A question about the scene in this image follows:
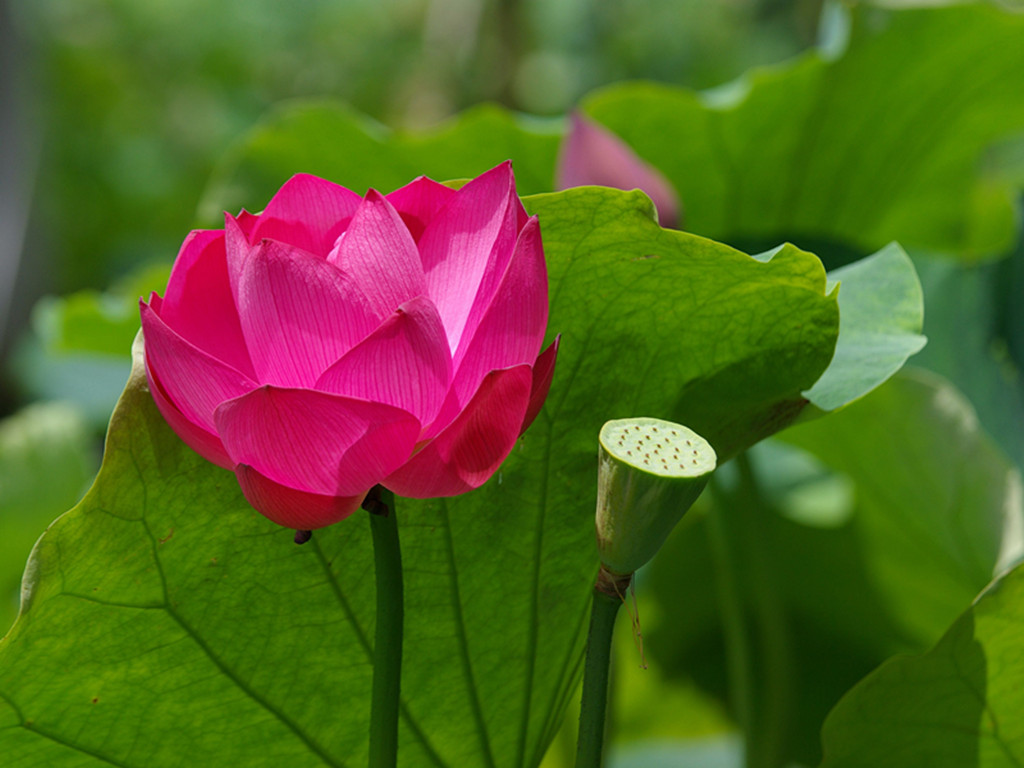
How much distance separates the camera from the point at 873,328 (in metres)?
0.38

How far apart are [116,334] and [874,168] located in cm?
54

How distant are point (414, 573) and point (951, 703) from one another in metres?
0.18

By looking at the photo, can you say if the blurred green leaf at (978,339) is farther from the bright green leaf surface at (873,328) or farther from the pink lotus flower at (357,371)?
the pink lotus flower at (357,371)

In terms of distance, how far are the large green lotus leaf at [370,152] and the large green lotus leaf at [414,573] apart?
0.33 metres

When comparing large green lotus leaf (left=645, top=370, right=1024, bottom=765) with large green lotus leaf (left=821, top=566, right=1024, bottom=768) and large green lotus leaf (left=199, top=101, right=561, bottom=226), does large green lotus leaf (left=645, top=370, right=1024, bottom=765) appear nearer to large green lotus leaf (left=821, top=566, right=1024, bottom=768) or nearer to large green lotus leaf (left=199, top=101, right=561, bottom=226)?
large green lotus leaf (left=821, top=566, right=1024, bottom=768)

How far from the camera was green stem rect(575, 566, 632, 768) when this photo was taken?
252mm

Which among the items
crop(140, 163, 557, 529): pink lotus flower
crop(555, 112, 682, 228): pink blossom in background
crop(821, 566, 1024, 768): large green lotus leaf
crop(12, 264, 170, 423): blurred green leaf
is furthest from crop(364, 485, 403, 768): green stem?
crop(12, 264, 170, 423): blurred green leaf

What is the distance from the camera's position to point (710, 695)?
2.60 feet

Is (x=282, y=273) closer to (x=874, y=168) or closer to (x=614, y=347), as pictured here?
(x=614, y=347)

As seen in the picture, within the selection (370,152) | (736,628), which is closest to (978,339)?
(736,628)

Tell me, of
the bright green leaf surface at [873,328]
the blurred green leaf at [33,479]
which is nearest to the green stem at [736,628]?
the bright green leaf surface at [873,328]

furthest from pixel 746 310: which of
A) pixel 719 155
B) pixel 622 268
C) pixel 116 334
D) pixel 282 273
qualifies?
pixel 116 334

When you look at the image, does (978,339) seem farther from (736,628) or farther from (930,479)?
(736,628)

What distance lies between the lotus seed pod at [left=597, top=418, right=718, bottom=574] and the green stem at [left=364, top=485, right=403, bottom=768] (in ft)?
0.17
